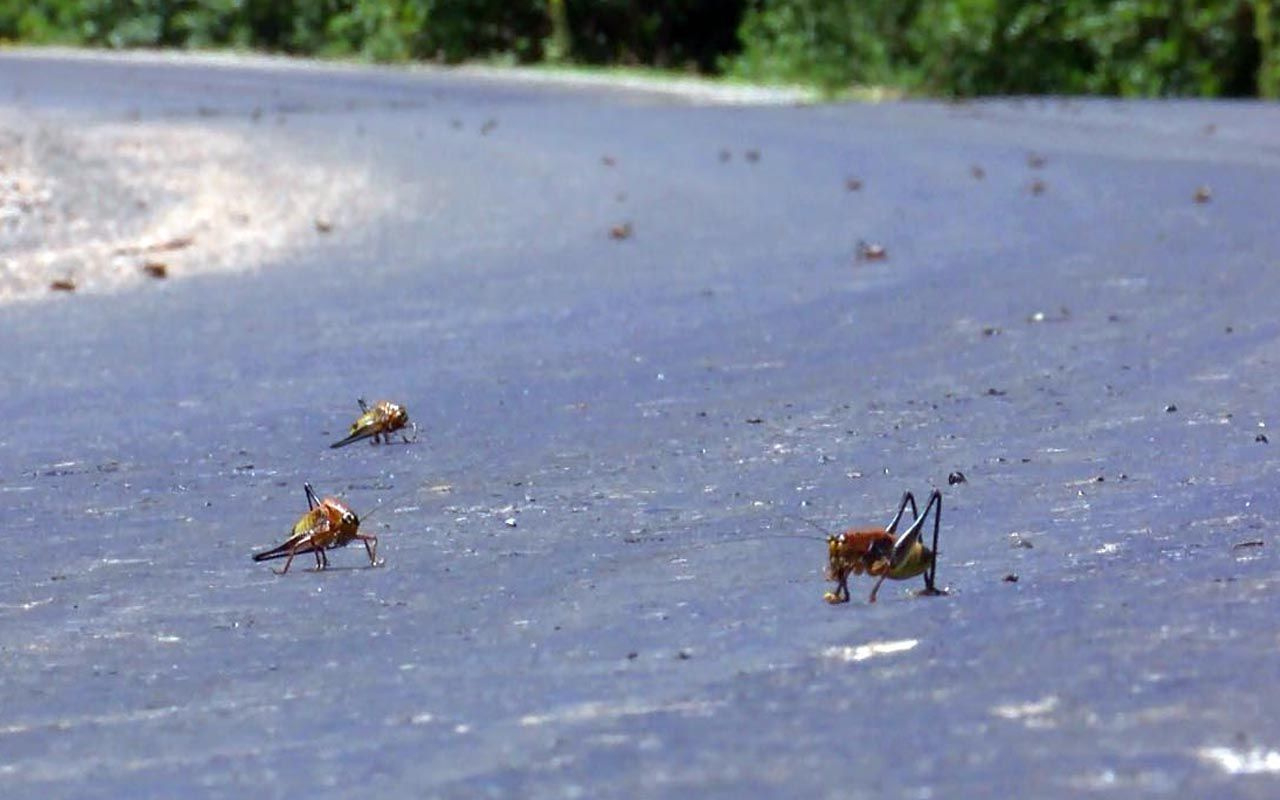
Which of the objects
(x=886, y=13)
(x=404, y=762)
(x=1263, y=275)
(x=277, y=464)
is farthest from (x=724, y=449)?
(x=886, y=13)

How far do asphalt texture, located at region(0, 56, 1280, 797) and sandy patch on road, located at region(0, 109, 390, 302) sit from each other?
586 millimetres

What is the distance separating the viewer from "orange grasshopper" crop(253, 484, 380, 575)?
5.57m

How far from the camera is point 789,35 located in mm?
30594

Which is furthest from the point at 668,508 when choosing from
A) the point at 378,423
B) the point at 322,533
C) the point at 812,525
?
the point at 378,423

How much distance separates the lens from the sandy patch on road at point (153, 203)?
13.4m

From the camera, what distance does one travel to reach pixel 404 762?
3.91 metres

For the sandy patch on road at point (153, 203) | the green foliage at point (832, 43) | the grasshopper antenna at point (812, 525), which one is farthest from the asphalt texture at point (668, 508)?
the green foliage at point (832, 43)

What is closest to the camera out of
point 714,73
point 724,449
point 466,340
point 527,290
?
point 724,449

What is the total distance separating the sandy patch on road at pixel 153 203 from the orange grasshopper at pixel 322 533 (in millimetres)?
6954

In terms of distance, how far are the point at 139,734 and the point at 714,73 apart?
3324 centimetres

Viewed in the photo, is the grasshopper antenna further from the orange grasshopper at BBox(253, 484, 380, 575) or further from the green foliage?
the green foliage

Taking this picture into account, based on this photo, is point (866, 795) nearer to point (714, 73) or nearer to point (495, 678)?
point (495, 678)

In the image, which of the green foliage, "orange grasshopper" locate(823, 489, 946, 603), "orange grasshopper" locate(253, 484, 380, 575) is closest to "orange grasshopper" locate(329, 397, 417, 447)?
"orange grasshopper" locate(253, 484, 380, 575)

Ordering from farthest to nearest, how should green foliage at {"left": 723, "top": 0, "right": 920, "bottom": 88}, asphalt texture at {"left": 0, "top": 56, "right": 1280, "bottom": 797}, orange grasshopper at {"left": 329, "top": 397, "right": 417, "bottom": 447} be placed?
green foliage at {"left": 723, "top": 0, "right": 920, "bottom": 88} → orange grasshopper at {"left": 329, "top": 397, "right": 417, "bottom": 447} → asphalt texture at {"left": 0, "top": 56, "right": 1280, "bottom": 797}
